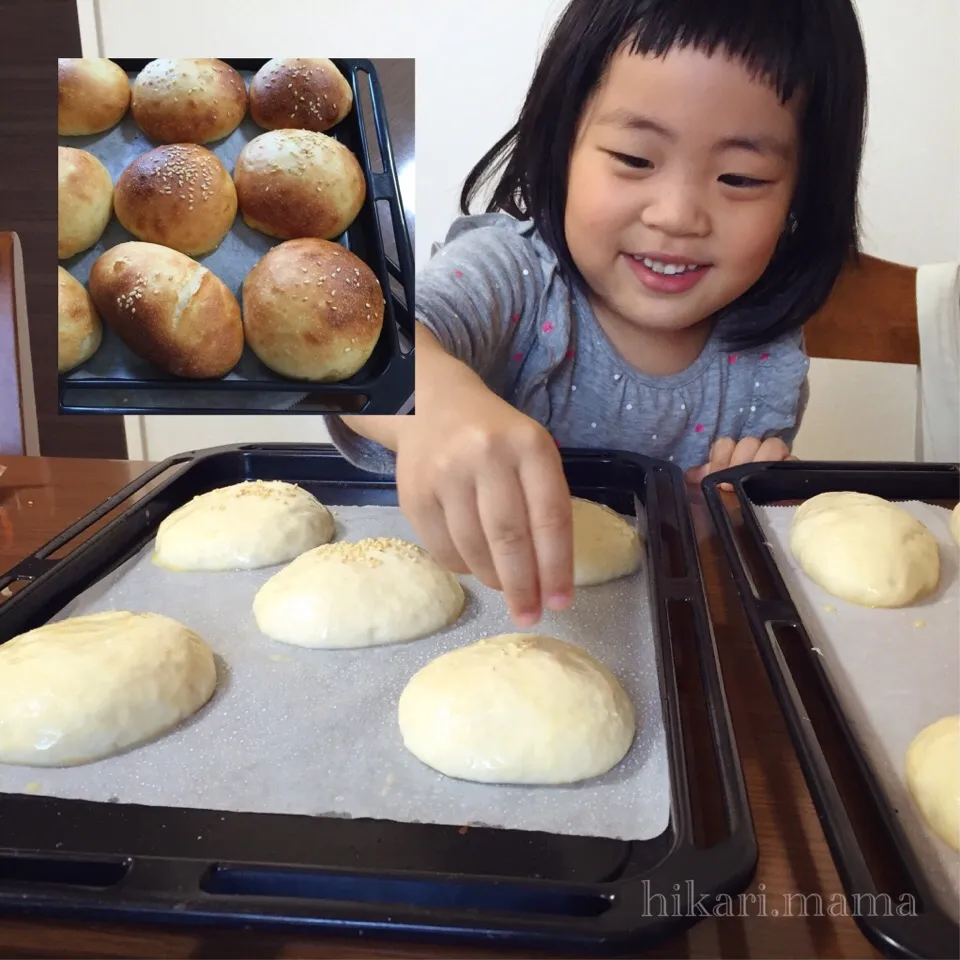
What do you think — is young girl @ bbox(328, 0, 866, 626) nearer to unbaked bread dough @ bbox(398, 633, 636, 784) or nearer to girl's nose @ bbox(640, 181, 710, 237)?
girl's nose @ bbox(640, 181, 710, 237)

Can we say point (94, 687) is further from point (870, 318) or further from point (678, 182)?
point (870, 318)

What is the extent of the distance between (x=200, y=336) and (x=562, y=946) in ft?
1.07

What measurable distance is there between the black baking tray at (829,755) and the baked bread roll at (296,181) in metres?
0.37

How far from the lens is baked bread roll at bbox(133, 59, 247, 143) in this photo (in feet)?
1.25

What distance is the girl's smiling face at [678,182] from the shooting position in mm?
767

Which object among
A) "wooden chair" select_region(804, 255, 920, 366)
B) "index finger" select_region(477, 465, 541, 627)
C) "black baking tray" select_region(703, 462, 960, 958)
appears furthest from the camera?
"wooden chair" select_region(804, 255, 920, 366)

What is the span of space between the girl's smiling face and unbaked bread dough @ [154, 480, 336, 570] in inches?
18.2

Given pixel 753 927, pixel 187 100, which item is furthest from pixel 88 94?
pixel 753 927

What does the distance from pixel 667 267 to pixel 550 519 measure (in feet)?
1.92

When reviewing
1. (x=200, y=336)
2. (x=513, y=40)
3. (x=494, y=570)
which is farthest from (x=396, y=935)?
(x=513, y=40)

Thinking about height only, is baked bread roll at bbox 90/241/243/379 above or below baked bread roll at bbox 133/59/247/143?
below

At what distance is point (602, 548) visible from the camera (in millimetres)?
697

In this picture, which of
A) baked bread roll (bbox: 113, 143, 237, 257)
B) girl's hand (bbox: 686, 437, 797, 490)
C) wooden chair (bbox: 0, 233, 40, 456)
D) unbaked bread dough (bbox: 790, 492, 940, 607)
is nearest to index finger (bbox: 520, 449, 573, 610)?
baked bread roll (bbox: 113, 143, 237, 257)

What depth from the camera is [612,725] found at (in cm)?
49
